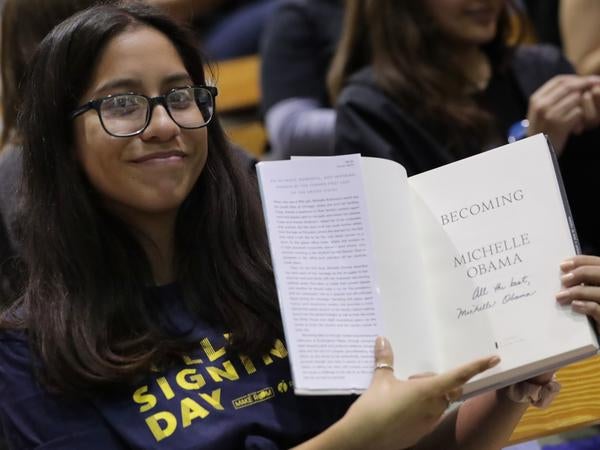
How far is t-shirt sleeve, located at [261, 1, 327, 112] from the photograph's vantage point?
2.56m

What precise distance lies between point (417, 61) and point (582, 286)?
1.02 m

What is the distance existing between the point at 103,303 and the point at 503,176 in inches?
18.6

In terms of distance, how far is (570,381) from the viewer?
1.50m

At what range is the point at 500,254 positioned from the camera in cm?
126

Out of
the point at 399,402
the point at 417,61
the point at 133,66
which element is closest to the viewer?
the point at 399,402

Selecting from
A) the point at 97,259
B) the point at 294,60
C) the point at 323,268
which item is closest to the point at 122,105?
the point at 97,259

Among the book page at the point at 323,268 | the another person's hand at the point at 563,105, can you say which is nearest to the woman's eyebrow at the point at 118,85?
the book page at the point at 323,268

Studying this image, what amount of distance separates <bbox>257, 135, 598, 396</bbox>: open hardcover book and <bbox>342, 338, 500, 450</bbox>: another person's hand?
0.02m

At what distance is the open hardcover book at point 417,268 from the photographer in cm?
118

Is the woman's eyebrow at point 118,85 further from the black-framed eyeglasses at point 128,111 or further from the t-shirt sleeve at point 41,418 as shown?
the t-shirt sleeve at point 41,418

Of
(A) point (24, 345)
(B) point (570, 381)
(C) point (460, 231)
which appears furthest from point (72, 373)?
(B) point (570, 381)

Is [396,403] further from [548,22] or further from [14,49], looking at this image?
[548,22]

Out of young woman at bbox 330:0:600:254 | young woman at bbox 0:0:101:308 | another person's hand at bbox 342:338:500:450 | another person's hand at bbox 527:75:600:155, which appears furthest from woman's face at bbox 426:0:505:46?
another person's hand at bbox 342:338:500:450

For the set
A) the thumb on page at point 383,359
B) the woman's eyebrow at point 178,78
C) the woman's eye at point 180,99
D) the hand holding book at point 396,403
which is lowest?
the hand holding book at point 396,403
